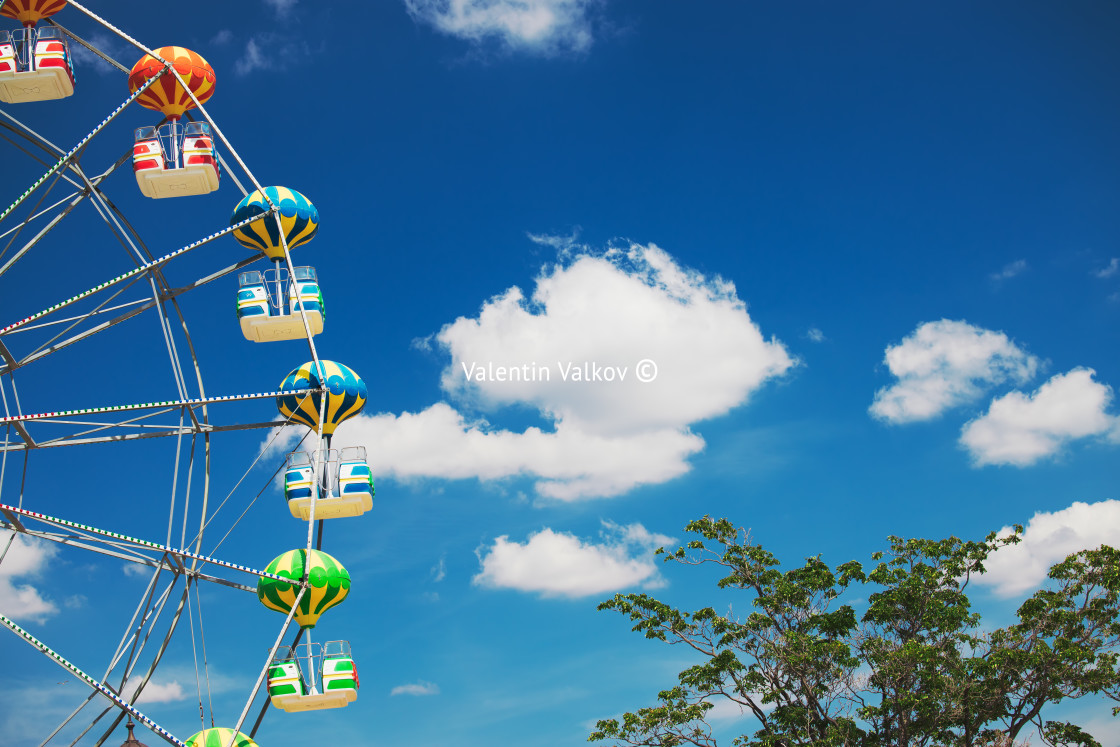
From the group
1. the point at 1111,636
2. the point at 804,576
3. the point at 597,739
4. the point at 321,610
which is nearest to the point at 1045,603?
the point at 1111,636

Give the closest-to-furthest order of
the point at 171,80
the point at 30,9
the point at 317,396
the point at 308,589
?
the point at 308,589 < the point at 30,9 < the point at 317,396 < the point at 171,80

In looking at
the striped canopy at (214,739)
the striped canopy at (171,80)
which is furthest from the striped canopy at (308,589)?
the striped canopy at (171,80)

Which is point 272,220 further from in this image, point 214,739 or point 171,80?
point 214,739

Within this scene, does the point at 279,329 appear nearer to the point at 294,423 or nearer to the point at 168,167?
the point at 294,423

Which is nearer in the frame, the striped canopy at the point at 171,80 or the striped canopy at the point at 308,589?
the striped canopy at the point at 308,589

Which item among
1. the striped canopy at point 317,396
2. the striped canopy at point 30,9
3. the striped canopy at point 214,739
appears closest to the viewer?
the striped canopy at point 214,739

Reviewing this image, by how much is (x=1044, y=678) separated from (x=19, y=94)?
2376cm

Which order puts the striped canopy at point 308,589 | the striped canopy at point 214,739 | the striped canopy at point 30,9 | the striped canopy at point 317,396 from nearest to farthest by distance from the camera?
the striped canopy at point 214,739 < the striped canopy at point 308,589 < the striped canopy at point 30,9 < the striped canopy at point 317,396

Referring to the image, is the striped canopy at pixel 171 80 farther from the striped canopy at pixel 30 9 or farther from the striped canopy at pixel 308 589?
the striped canopy at pixel 308 589

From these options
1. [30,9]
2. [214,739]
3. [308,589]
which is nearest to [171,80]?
[30,9]

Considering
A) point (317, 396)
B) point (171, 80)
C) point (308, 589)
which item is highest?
point (171, 80)

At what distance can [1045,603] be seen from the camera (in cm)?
2348

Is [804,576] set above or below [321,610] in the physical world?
above

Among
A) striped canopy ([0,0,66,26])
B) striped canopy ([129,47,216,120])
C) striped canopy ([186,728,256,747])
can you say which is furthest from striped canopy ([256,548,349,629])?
striped canopy ([0,0,66,26])
